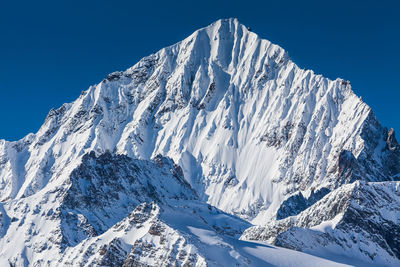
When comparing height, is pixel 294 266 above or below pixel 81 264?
above

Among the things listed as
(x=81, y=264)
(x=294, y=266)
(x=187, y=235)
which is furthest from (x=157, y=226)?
(x=294, y=266)

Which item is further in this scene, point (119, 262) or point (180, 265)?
point (119, 262)

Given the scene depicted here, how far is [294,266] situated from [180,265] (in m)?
33.0

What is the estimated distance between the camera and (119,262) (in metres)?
192

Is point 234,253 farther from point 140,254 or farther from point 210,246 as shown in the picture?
point 140,254

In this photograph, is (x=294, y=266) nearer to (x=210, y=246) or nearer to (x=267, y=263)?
(x=267, y=263)

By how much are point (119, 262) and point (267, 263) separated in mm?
34320

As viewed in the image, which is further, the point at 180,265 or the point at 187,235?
the point at 187,235

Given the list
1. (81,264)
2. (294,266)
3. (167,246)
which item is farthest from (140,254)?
(294,266)

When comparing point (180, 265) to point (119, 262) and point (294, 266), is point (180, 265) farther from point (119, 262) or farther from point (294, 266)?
point (294, 266)

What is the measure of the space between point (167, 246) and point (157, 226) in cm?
935

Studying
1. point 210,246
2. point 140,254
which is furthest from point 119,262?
point 210,246

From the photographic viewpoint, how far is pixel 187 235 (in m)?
194

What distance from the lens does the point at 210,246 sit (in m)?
194
